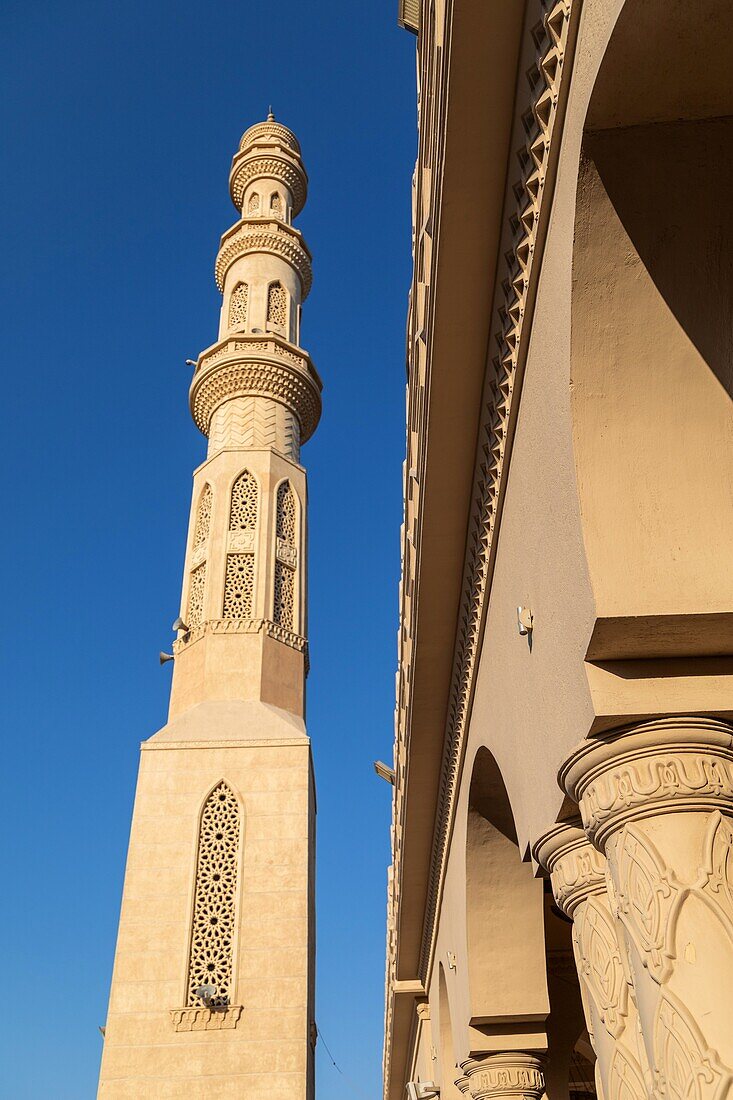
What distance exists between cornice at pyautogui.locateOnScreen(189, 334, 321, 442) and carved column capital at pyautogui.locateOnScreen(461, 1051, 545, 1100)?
11.5m

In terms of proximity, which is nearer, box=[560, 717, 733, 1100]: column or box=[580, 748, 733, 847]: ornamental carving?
box=[560, 717, 733, 1100]: column

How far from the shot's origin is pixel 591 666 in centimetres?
273

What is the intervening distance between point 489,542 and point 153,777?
29.8 feet

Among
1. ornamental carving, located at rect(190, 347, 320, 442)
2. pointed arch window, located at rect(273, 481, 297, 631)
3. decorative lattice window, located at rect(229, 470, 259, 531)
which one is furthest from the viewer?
ornamental carving, located at rect(190, 347, 320, 442)

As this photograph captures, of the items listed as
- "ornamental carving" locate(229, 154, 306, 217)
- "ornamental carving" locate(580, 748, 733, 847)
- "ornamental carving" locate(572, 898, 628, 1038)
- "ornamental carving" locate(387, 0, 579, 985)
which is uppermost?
"ornamental carving" locate(229, 154, 306, 217)

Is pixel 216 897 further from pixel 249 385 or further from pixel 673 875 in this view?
pixel 673 875

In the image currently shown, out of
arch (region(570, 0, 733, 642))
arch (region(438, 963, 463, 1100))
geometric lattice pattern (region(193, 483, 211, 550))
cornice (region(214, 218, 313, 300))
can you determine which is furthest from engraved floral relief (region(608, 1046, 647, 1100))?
cornice (region(214, 218, 313, 300))

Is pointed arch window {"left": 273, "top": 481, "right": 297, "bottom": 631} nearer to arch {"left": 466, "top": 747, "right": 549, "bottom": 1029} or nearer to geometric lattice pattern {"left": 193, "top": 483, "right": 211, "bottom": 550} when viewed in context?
geometric lattice pattern {"left": 193, "top": 483, "right": 211, "bottom": 550}

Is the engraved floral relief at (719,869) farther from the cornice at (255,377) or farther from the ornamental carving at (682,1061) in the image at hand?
the cornice at (255,377)

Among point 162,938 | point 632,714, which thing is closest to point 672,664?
point 632,714

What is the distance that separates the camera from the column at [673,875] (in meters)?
2.22

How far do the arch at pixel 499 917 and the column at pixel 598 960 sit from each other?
199 cm

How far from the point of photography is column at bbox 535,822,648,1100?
261 centimetres

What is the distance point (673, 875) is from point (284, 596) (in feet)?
39.1
